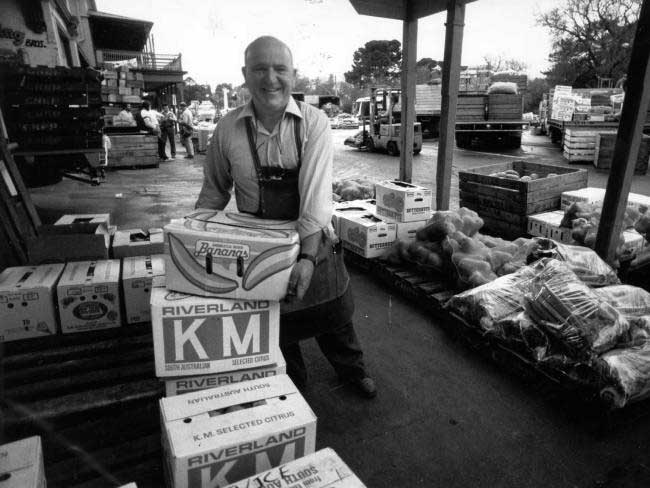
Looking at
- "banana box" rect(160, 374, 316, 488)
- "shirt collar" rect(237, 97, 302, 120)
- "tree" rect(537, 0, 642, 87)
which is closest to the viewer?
"banana box" rect(160, 374, 316, 488)

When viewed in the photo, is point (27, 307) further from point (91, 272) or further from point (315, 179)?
point (315, 179)

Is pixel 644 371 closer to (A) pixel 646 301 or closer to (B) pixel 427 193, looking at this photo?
(A) pixel 646 301

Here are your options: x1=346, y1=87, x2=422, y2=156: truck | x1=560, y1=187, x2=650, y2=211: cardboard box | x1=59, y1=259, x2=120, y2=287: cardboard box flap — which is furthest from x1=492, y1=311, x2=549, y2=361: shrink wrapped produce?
x1=346, y1=87, x2=422, y2=156: truck

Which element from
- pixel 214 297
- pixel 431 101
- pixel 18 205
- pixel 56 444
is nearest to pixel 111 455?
pixel 56 444

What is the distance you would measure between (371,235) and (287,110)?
271 centimetres

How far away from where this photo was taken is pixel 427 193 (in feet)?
15.9

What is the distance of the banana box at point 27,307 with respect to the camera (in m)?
2.65

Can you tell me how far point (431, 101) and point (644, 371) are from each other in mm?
21818

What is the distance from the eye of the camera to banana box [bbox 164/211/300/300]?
1811mm

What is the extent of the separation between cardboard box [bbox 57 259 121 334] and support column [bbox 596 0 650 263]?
3770 mm

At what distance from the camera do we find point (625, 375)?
8.25 feet

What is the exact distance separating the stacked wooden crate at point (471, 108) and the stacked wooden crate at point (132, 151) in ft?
39.6

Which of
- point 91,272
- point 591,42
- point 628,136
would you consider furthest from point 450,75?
point 591,42

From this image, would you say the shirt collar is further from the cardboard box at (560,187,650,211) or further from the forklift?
the forklift
